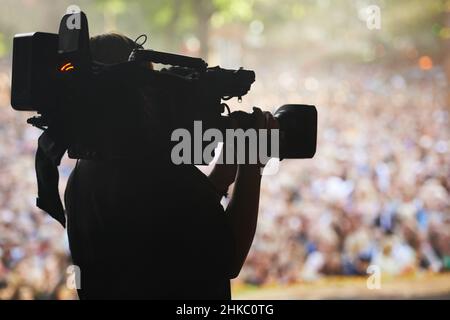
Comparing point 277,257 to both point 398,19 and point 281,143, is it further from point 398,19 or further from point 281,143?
point 281,143

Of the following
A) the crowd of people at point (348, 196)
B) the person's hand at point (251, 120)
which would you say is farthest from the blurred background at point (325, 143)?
the person's hand at point (251, 120)

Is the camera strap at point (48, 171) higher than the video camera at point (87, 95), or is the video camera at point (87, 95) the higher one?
the video camera at point (87, 95)

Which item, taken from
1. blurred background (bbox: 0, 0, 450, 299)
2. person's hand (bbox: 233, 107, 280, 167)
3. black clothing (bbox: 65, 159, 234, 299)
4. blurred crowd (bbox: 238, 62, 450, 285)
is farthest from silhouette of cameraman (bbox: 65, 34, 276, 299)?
blurred crowd (bbox: 238, 62, 450, 285)

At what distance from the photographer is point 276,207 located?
4449mm

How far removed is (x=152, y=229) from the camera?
0.83 m

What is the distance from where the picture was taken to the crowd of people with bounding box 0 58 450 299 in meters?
4.29

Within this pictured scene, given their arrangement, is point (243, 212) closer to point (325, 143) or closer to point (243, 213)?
point (243, 213)

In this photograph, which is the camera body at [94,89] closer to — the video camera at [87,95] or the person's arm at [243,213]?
the video camera at [87,95]

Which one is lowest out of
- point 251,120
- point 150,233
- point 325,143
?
point 150,233

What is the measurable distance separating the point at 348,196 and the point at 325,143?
0.51 m

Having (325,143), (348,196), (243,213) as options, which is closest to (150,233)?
(243,213)

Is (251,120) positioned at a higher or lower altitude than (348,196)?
higher

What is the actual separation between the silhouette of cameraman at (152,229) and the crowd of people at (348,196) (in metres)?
3.14

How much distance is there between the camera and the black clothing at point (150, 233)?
0.83m
